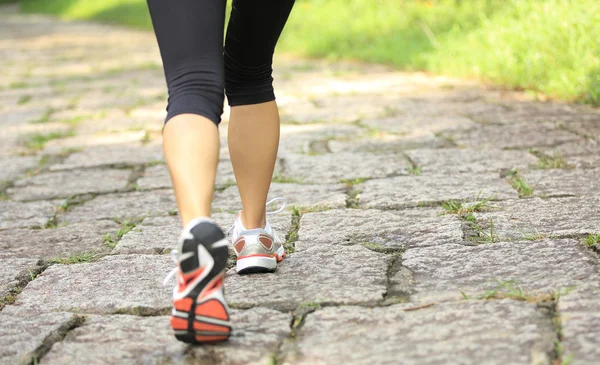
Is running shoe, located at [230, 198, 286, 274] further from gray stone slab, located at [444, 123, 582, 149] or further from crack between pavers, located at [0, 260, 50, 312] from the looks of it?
gray stone slab, located at [444, 123, 582, 149]

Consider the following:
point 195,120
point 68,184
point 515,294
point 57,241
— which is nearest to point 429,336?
point 515,294

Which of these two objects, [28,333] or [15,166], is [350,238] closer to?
[28,333]

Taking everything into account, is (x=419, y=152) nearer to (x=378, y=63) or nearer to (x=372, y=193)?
(x=372, y=193)

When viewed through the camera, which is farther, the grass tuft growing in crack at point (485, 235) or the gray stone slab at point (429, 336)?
the grass tuft growing in crack at point (485, 235)

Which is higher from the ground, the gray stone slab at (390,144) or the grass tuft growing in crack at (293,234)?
the gray stone slab at (390,144)

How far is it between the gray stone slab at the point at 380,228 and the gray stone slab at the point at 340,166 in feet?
1.93

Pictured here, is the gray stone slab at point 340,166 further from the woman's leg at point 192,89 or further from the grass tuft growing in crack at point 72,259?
the woman's leg at point 192,89

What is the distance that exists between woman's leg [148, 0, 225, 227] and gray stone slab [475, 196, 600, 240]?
105 centimetres

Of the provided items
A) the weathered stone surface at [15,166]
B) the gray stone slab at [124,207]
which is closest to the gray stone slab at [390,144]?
the gray stone slab at [124,207]

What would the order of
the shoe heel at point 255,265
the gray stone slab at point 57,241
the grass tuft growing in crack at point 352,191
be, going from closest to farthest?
the shoe heel at point 255,265, the gray stone slab at point 57,241, the grass tuft growing in crack at point 352,191

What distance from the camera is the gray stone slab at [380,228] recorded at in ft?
8.05

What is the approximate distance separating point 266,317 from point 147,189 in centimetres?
176

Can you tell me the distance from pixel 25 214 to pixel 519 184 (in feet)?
6.26

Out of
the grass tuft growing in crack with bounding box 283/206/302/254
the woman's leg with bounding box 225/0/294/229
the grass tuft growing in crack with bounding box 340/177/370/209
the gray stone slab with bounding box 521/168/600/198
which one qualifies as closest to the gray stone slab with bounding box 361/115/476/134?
the grass tuft growing in crack with bounding box 340/177/370/209
